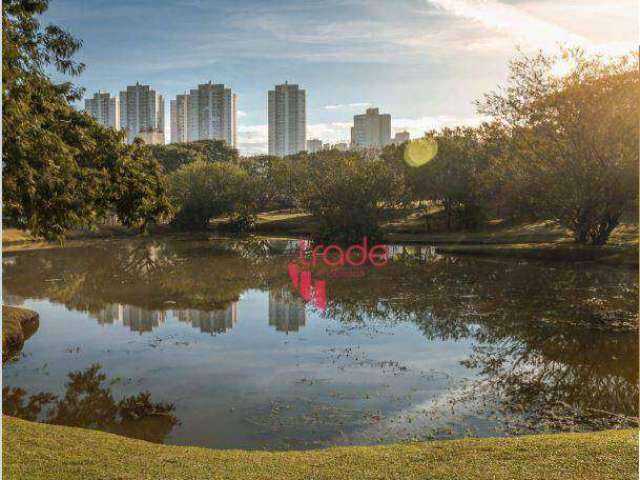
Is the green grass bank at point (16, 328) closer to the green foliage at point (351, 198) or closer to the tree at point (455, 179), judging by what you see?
the green foliage at point (351, 198)

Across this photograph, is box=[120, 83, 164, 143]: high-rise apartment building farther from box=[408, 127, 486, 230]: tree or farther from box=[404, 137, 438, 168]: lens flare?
box=[404, 137, 438, 168]: lens flare

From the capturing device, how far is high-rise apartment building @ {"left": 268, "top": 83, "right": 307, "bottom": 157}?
271 ft

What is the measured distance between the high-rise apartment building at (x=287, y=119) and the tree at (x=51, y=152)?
62.7 metres

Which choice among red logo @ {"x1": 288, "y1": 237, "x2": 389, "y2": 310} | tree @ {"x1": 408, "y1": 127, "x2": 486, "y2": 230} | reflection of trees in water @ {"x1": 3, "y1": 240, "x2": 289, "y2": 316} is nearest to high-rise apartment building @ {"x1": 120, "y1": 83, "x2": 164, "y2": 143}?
reflection of trees in water @ {"x1": 3, "y1": 240, "x2": 289, "y2": 316}

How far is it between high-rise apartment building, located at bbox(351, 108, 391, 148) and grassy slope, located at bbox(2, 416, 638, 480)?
14456 centimetres

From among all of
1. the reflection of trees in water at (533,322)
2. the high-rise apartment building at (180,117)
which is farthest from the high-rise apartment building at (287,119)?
the reflection of trees in water at (533,322)

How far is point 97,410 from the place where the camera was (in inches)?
510

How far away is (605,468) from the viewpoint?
298 inches

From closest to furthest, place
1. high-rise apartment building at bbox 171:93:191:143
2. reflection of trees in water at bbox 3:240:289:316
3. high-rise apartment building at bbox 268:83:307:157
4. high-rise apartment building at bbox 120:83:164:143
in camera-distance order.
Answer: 1. reflection of trees in water at bbox 3:240:289:316
2. high-rise apartment building at bbox 120:83:164:143
3. high-rise apartment building at bbox 268:83:307:157
4. high-rise apartment building at bbox 171:93:191:143

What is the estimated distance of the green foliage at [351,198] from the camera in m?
52.2

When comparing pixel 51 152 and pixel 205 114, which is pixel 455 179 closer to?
pixel 51 152

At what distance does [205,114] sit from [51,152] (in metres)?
89.6

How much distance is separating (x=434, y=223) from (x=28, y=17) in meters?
51.5

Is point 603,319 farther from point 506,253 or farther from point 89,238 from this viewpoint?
point 89,238
